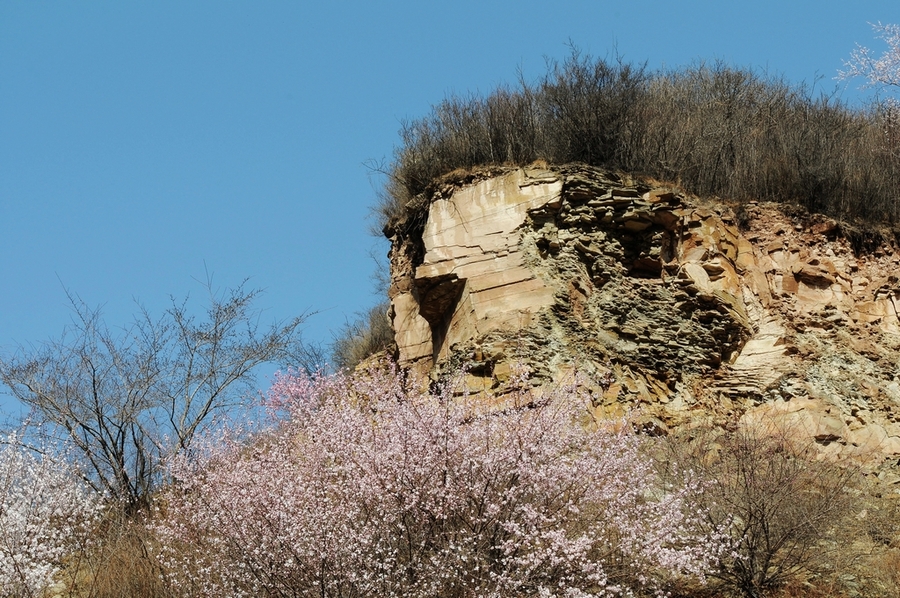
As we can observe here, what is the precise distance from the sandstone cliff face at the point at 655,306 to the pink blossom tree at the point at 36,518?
4997 millimetres

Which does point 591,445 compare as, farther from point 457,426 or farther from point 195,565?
point 195,565

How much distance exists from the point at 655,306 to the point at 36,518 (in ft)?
28.3

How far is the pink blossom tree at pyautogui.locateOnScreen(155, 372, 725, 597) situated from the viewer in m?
9.10

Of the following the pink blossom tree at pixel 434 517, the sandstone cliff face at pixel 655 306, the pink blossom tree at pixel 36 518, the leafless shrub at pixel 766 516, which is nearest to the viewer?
the pink blossom tree at pixel 434 517

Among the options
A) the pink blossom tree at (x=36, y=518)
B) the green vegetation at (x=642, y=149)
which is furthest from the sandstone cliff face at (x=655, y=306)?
the pink blossom tree at (x=36, y=518)

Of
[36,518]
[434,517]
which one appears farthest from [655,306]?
[36,518]

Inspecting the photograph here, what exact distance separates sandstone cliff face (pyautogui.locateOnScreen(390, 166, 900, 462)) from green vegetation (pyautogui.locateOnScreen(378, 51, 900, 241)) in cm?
55

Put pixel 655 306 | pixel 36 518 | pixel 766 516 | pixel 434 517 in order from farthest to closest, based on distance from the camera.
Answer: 1. pixel 655 306
2. pixel 36 518
3. pixel 766 516
4. pixel 434 517

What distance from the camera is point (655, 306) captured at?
48.3 feet

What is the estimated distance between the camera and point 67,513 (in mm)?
11258

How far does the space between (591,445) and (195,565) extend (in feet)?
14.0

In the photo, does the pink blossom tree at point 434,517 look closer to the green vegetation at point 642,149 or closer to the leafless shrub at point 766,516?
the leafless shrub at point 766,516

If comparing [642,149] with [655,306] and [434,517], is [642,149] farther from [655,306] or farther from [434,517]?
[434,517]

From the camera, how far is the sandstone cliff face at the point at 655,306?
13.7 metres
